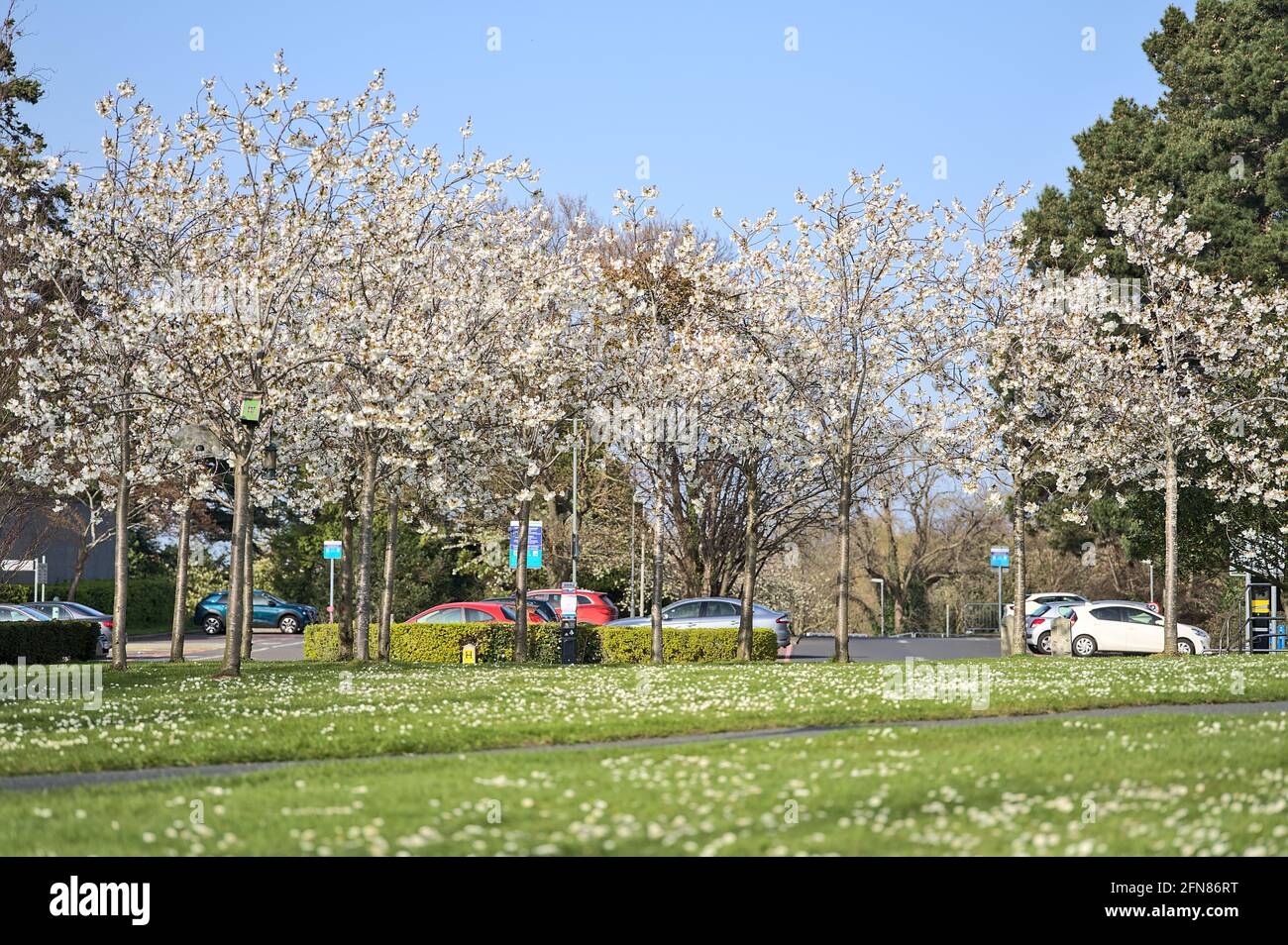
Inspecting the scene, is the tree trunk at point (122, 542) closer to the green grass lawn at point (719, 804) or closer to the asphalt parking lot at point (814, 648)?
the asphalt parking lot at point (814, 648)

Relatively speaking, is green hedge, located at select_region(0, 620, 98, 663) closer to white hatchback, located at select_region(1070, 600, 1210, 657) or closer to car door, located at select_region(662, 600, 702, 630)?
car door, located at select_region(662, 600, 702, 630)

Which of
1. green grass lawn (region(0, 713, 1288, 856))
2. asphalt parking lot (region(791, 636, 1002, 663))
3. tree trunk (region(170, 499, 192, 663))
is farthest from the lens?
asphalt parking lot (region(791, 636, 1002, 663))

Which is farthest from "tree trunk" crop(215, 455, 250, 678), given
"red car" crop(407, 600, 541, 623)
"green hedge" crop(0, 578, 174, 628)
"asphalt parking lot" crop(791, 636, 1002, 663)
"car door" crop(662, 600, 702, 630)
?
"green hedge" crop(0, 578, 174, 628)

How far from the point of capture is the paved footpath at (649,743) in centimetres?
1008

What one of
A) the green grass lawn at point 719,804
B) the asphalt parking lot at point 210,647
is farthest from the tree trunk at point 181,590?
the green grass lawn at point 719,804

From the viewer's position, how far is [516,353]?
25047 mm

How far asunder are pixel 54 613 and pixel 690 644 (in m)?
17.8

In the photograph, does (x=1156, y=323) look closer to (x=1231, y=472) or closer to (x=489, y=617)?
(x=1231, y=472)

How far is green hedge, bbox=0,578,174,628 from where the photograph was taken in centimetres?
4934

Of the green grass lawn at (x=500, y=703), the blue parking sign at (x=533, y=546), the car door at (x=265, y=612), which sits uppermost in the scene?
the blue parking sign at (x=533, y=546)

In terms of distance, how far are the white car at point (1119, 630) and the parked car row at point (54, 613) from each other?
24795 millimetres

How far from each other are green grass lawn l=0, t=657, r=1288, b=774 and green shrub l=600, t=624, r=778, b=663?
826cm

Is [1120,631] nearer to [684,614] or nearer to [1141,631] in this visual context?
[1141,631]

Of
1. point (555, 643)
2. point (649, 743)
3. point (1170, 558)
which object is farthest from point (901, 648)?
point (649, 743)
